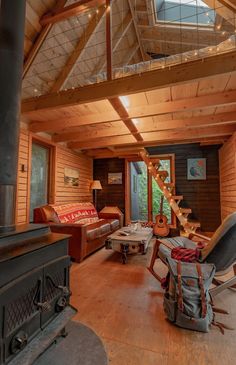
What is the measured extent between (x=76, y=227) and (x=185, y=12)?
183 inches

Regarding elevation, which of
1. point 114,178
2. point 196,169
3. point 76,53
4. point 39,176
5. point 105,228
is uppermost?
point 76,53

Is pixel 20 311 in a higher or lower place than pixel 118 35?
lower

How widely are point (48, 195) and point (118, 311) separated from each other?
2.98 meters

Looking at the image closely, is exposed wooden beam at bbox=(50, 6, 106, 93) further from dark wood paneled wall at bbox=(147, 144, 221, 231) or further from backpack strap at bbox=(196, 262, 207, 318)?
backpack strap at bbox=(196, 262, 207, 318)

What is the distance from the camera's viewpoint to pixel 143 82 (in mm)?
2307

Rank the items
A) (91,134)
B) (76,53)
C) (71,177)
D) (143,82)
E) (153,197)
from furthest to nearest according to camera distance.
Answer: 1. (153,197)
2. (71,177)
3. (91,134)
4. (76,53)
5. (143,82)

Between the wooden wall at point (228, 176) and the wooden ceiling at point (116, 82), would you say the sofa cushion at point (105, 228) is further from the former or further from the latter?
the wooden wall at point (228, 176)

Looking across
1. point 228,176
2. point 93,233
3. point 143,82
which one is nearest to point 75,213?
point 93,233

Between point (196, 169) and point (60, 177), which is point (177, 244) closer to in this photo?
point (60, 177)

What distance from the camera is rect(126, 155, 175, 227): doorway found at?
5539 millimetres

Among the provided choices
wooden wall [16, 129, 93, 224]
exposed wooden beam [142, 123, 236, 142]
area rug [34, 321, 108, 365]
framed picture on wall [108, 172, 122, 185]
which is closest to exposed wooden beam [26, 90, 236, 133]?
wooden wall [16, 129, 93, 224]

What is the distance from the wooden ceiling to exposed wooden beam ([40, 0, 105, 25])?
1cm

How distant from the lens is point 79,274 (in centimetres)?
274

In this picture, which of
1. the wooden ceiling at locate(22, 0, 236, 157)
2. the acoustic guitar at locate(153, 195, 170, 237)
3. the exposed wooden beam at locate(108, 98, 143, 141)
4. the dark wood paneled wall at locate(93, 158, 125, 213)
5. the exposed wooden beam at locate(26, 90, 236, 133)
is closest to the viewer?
the wooden ceiling at locate(22, 0, 236, 157)
